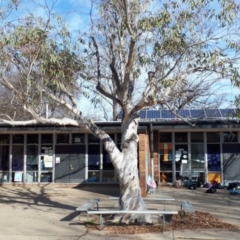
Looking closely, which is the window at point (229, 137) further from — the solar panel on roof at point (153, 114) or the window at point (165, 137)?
the solar panel on roof at point (153, 114)

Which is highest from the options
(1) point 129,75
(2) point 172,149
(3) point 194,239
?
(1) point 129,75

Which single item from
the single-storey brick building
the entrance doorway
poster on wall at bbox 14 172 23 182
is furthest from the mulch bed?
poster on wall at bbox 14 172 23 182

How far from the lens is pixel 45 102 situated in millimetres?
13797

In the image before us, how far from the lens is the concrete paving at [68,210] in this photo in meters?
10.3

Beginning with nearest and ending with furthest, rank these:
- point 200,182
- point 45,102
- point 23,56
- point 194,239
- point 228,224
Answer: point 194,239 → point 228,224 → point 23,56 → point 45,102 → point 200,182

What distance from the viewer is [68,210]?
48.4 ft

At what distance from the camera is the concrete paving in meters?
10.3

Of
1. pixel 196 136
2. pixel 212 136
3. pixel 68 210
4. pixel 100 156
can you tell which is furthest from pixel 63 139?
pixel 68 210

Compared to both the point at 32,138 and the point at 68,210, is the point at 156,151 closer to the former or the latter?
the point at 32,138

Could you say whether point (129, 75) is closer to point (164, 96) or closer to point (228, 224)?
point (164, 96)

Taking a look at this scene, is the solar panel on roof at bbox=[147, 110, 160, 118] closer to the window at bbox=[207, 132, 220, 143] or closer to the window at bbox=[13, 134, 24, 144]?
the window at bbox=[207, 132, 220, 143]

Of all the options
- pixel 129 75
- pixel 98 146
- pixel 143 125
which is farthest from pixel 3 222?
pixel 98 146

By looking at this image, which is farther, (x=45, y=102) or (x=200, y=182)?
(x=200, y=182)

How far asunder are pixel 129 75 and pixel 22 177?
14082 mm
